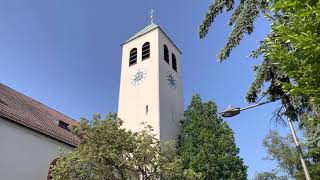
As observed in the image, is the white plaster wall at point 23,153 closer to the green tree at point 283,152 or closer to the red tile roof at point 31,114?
the red tile roof at point 31,114

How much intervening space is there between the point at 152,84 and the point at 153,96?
1.37m

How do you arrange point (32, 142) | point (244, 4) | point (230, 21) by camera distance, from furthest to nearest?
point (32, 142) → point (230, 21) → point (244, 4)

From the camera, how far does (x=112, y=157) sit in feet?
48.9

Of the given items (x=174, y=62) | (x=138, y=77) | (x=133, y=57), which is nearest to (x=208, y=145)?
(x=138, y=77)

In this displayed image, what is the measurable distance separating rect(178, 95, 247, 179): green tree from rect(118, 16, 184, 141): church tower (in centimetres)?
208

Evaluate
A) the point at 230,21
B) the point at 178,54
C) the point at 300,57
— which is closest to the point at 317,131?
the point at 230,21

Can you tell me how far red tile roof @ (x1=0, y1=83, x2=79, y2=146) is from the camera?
712 inches

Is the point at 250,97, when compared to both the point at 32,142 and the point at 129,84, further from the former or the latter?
the point at 129,84

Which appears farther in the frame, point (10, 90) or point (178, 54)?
point (178, 54)

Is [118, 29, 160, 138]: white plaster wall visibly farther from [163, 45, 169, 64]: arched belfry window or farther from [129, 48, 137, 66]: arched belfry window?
[163, 45, 169, 64]: arched belfry window

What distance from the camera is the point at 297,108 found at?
33.4ft

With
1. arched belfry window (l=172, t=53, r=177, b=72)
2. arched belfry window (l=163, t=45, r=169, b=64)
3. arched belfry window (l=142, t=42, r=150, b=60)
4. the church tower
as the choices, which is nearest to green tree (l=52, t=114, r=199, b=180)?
the church tower

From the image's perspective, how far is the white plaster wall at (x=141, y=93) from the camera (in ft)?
92.8

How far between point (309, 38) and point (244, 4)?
27.7ft
